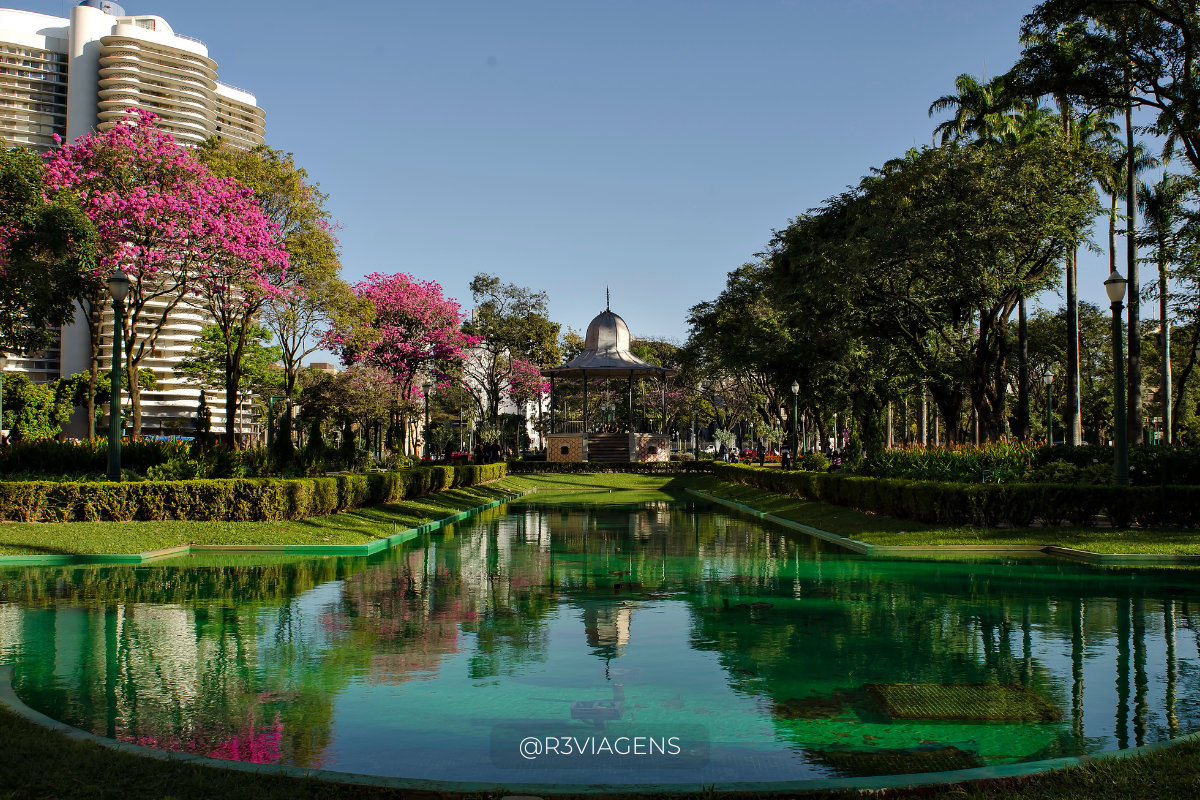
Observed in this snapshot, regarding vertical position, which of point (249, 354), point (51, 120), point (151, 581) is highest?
point (51, 120)

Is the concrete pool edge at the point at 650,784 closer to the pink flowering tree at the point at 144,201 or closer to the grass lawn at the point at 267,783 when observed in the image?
the grass lawn at the point at 267,783

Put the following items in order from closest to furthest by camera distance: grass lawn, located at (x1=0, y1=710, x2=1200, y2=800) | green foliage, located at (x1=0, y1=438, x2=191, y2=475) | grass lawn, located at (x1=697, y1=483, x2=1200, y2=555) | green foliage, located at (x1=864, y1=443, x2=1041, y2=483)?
grass lawn, located at (x1=0, y1=710, x2=1200, y2=800) < grass lawn, located at (x1=697, y1=483, x2=1200, y2=555) < green foliage, located at (x1=0, y1=438, x2=191, y2=475) < green foliage, located at (x1=864, y1=443, x2=1041, y2=483)

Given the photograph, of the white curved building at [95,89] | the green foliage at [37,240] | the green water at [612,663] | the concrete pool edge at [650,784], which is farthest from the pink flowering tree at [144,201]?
the white curved building at [95,89]

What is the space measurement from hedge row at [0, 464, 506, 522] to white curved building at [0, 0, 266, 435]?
81.1 meters

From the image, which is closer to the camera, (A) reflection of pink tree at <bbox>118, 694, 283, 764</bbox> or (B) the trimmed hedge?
(A) reflection of pink tree at <bbox>118, 694, 283, 764</bbox>

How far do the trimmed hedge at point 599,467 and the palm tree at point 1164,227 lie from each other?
23298 mm

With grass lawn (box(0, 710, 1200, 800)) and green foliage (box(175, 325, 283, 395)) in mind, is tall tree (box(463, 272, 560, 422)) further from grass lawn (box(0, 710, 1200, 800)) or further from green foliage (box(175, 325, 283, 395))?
grass lawn (box(0, 710, 1200, 800))

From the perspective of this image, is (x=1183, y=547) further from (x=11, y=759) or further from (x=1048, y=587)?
(x=11, y=759)

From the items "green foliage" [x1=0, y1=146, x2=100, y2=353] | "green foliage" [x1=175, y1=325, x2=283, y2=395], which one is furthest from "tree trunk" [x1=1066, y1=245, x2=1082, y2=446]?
"green foliage" [x1=175, y1=325, x2=283, y2=395]

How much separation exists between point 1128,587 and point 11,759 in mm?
12747

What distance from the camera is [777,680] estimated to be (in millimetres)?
7293

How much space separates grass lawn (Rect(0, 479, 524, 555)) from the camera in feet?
49.8

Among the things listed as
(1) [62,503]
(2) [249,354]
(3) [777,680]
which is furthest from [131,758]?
(2) [249,354]

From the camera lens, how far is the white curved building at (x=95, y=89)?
93.9 metres
